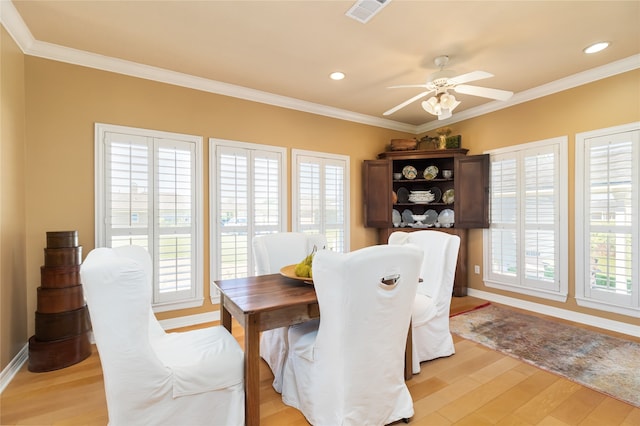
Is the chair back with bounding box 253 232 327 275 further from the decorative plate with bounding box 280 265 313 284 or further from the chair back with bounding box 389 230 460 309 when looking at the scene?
the chair back with bounding box 389 230 460 309

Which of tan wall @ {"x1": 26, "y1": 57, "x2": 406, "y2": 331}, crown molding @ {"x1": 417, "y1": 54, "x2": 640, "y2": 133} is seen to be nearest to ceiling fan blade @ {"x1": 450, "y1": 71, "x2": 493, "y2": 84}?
crown molding @ {"x1": 417, "y1": 54, "x2": 640, "y2": 133}

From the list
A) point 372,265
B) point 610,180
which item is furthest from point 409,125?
point 372,265

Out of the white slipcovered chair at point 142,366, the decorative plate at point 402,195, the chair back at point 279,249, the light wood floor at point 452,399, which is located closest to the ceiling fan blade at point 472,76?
the chair back at point 279,249

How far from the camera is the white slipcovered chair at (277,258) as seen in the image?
2170mm

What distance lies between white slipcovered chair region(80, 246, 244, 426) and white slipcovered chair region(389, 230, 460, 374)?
1443mm

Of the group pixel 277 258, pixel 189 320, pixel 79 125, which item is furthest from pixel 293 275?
pixel 79 125

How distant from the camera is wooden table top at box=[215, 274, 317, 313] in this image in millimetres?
1684

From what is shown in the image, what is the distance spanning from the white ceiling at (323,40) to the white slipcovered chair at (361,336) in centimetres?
188

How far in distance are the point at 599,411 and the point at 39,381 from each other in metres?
3.82

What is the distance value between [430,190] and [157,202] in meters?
3.98

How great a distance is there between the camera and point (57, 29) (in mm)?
2455

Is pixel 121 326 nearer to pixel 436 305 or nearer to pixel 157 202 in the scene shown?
pixel 157 202

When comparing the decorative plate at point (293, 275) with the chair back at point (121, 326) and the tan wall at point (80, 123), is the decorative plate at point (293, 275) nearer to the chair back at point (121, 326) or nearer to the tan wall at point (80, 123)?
the chair back at point (121, 326)

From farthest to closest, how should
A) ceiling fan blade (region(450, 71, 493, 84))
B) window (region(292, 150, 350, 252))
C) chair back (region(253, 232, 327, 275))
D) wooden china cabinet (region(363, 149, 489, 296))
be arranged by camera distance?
wooden china cabinet (region(363, 149, 489, 296)) < window (region(292, 150, 350, 252)) < chair back (region(253, 232, 327, 275)) < ceiling fan blade (region(450, 71, 493, 84))
